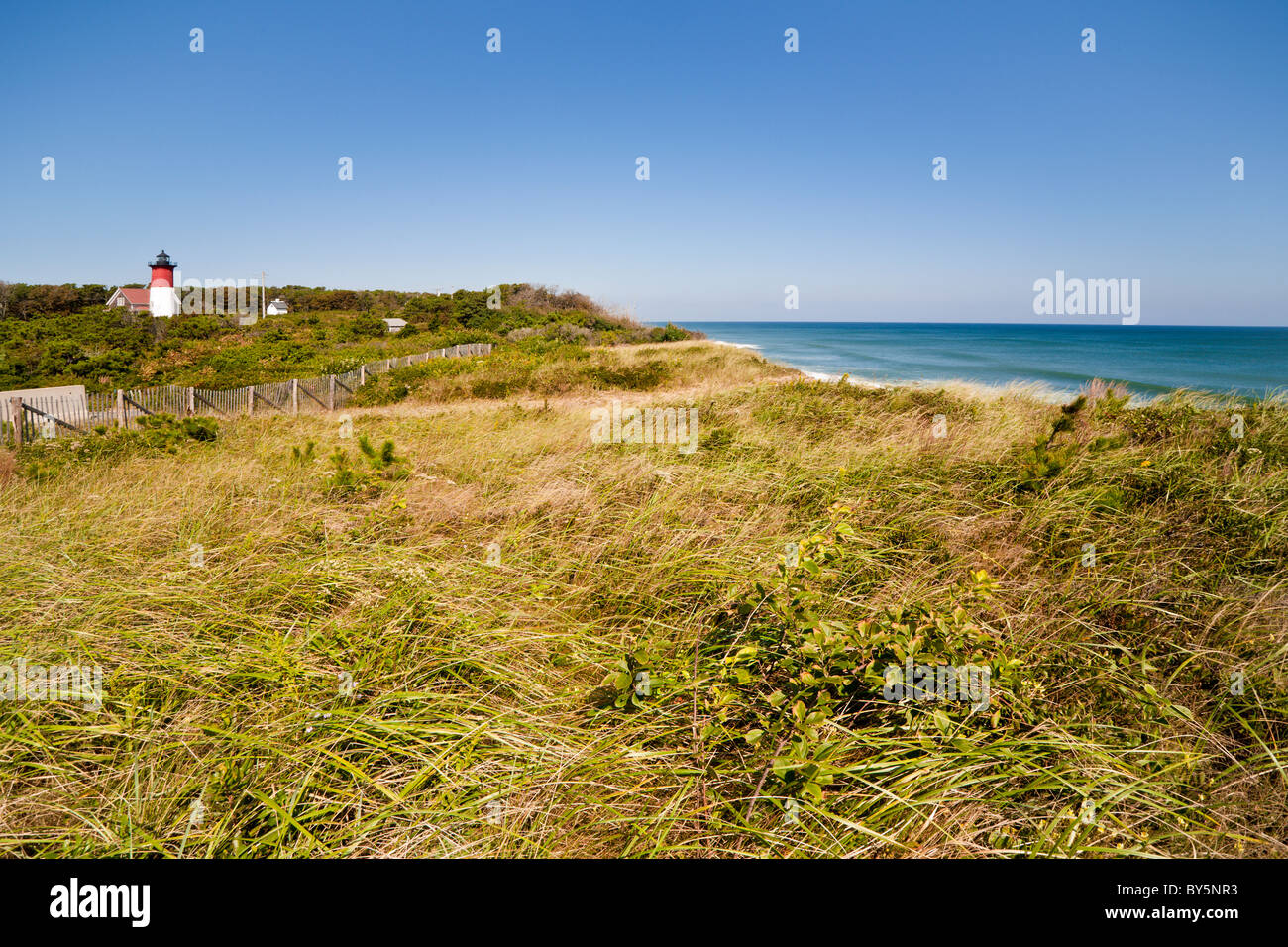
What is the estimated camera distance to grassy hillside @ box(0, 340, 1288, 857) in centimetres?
172

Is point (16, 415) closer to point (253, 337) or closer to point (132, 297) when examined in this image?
point (253, 337)

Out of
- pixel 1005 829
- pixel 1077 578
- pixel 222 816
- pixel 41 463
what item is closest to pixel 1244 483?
pixel 1077 578

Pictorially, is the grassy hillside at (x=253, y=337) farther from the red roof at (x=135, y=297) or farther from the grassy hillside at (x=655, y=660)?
the grassy hillside at (x=655, y=660)

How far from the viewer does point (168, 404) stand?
14.4m

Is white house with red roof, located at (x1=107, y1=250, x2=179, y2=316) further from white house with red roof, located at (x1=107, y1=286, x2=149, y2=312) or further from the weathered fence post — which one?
the weathered fence post

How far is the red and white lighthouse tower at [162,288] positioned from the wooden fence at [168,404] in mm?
37810

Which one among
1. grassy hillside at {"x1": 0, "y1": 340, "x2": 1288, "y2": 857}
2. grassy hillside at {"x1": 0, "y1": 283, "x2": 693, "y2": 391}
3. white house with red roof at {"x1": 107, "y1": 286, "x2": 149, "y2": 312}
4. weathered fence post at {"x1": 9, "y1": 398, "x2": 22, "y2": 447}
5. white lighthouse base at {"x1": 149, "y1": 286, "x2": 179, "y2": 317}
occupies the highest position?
white house with red roof at {"x1": 107, "y1": 286, "x2": 149, "y2": 312}

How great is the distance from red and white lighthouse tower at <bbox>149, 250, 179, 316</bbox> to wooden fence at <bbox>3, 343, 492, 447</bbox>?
124ft

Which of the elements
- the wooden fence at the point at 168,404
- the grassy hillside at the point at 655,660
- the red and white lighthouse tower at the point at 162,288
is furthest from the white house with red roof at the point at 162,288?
the grassy hillside at the point at 655,660

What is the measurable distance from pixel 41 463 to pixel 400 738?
6.67 metres

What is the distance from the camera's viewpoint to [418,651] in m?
2.45

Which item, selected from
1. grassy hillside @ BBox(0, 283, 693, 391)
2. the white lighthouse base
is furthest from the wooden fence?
the white lighthouse base

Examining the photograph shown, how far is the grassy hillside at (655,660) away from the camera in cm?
172
